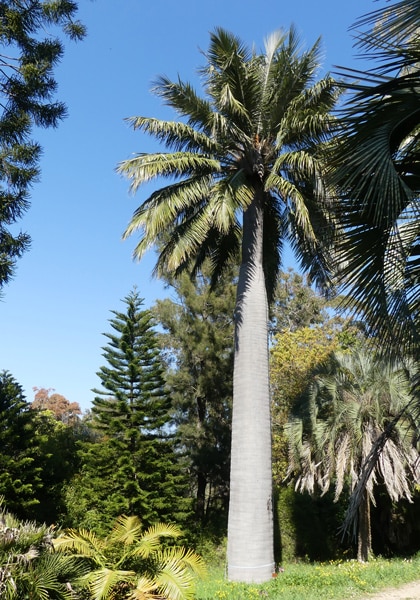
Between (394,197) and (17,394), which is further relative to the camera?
(17,394)

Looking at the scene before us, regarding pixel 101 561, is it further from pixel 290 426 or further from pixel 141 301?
pixel 141 301

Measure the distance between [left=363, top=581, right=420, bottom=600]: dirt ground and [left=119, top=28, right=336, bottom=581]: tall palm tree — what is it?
7.91 ft

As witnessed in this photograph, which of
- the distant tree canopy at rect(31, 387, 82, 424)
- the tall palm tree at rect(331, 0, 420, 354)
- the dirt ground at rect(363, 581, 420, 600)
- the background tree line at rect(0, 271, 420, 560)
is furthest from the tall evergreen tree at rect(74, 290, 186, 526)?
the distant tree canopy at rect(31, 387, 82, 424)

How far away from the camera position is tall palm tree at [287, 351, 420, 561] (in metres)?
12.9

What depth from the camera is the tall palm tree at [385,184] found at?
2.74 metres

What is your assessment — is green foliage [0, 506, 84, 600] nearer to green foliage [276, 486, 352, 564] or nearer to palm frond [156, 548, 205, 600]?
palm frond [156, 548, 205, 600]

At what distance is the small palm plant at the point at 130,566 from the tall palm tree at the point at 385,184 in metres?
4.77

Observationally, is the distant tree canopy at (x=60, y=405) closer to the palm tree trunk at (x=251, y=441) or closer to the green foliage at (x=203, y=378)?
the green foliage at (x=203, y=378)

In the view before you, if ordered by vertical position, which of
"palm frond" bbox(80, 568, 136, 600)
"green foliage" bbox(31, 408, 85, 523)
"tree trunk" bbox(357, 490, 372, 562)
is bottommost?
"palm frond" bbox(80, 568, 136, 600)

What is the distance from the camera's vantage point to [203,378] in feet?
67.8

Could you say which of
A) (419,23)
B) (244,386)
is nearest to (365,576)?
(244,386)

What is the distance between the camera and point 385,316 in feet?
10.2

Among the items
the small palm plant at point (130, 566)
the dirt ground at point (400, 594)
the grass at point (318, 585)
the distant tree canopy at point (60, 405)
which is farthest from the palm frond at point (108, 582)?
the distant tree canopy at point (60, 405)

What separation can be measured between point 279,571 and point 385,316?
402 inches
